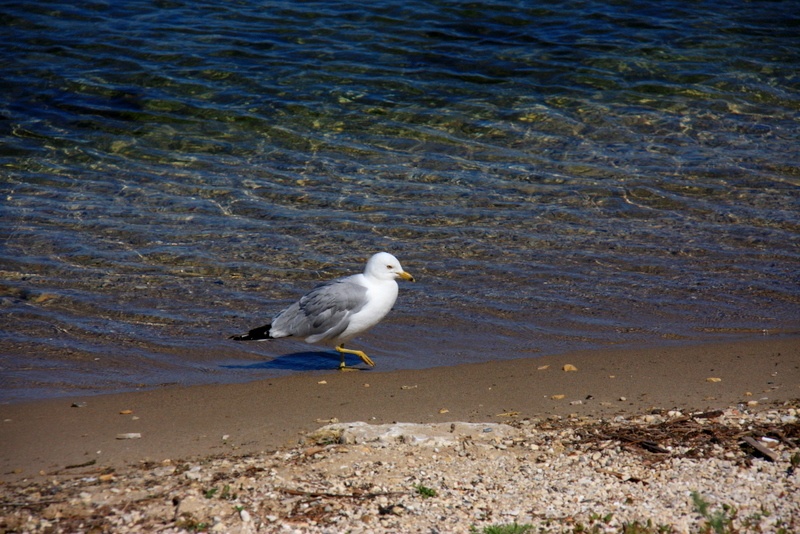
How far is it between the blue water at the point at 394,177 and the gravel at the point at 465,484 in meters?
1.61

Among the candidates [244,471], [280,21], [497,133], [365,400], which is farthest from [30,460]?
[280,21]

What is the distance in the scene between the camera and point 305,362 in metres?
6.90

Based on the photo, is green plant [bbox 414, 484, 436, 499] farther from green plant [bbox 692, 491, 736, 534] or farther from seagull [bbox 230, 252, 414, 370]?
seagull [bbox 230, 252, 414, 370]

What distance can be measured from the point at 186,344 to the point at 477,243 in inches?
125

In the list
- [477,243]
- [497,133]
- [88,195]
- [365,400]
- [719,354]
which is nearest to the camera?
[365,400]

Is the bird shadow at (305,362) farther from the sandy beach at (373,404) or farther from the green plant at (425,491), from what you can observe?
the green plant at (425,491)

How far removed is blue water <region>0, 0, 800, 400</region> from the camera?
6969 millimetres

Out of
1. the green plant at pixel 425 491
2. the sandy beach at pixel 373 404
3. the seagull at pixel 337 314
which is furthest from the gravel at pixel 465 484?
the seagull at pixel 337 314

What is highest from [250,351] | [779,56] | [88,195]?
Answer: [779,56]

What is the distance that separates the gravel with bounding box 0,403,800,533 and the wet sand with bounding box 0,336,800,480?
0.95 ft

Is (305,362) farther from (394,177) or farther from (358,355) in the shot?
(394,177)

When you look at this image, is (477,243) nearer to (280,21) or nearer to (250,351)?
(250,351)

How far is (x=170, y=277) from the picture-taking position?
25.7 ft

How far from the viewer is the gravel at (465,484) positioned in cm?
381
